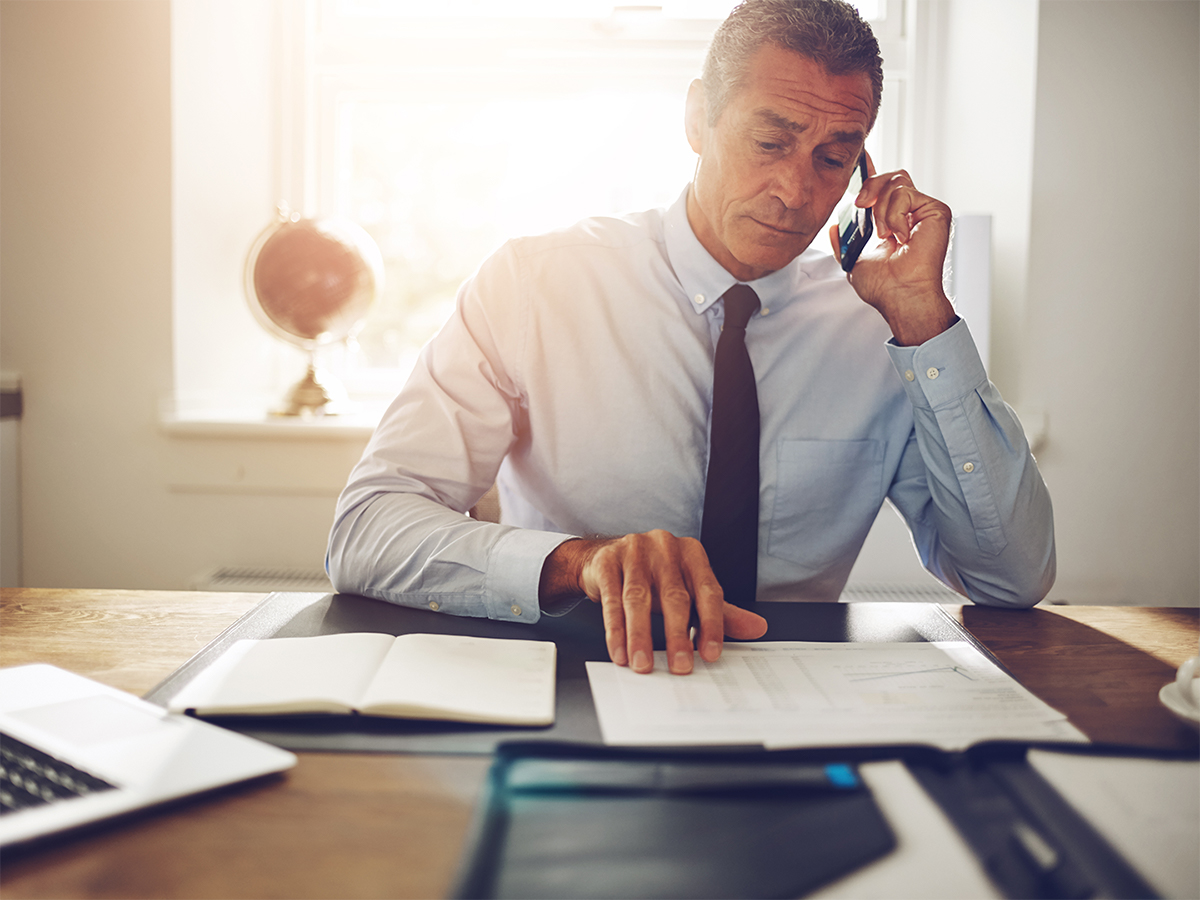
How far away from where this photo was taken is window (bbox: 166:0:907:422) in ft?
6.99

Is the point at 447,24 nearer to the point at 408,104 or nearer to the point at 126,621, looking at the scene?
the point at 408,104

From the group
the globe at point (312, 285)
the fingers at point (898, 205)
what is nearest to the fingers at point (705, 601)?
the fingers at point (898, 205)

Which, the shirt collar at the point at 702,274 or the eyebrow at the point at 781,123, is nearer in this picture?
the eyebrow at the point at 781,123

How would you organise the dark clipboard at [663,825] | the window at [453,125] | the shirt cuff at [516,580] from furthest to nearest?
the window at [453,125] < the shirt cuff at [516,580] < the dark clipboard at [663,825]

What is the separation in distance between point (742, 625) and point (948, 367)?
0.49 metres

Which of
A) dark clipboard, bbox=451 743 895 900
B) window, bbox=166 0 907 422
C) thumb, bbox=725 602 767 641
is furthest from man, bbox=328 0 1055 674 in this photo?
window, bbox=166 0 907 422

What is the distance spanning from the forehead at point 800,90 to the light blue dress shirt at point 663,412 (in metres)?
0.22

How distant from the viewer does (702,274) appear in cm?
123

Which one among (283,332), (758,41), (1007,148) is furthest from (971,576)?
(283,332)

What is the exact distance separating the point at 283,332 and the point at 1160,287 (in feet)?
6.32

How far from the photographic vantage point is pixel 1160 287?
174 cm

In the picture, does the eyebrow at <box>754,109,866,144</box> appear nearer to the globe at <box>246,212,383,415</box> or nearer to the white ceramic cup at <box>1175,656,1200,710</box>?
the white ceramic cup at <box>1175,656,1200,710</box>

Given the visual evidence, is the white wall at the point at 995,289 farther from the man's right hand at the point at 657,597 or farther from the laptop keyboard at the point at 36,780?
the laptop keyboard at the point at 36,780

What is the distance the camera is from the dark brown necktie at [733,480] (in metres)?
1.06
